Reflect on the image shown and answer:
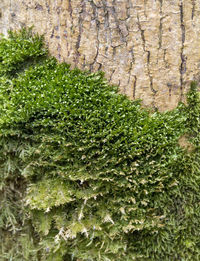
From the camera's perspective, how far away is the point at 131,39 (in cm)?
169

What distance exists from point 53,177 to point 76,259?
0.66 meters

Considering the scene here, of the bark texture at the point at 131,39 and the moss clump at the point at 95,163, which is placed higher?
the bark texture at the point at 131,39

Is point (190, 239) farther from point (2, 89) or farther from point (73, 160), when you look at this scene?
point (2, 89)

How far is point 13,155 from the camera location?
73.9 inches

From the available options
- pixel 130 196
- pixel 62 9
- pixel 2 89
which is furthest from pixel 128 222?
pixel 62 9

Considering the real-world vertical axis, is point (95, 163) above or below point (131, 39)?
below

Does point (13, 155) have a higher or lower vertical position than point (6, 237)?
higher

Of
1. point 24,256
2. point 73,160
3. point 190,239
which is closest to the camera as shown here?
point 73,160

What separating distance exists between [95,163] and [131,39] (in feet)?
2.87

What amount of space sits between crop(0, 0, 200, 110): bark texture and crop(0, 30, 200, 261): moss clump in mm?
95

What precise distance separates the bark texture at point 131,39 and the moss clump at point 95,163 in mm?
95

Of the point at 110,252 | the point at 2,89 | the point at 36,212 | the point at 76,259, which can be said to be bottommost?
the point at 76,259

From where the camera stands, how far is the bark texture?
164 cm

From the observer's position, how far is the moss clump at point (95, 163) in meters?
1.69
